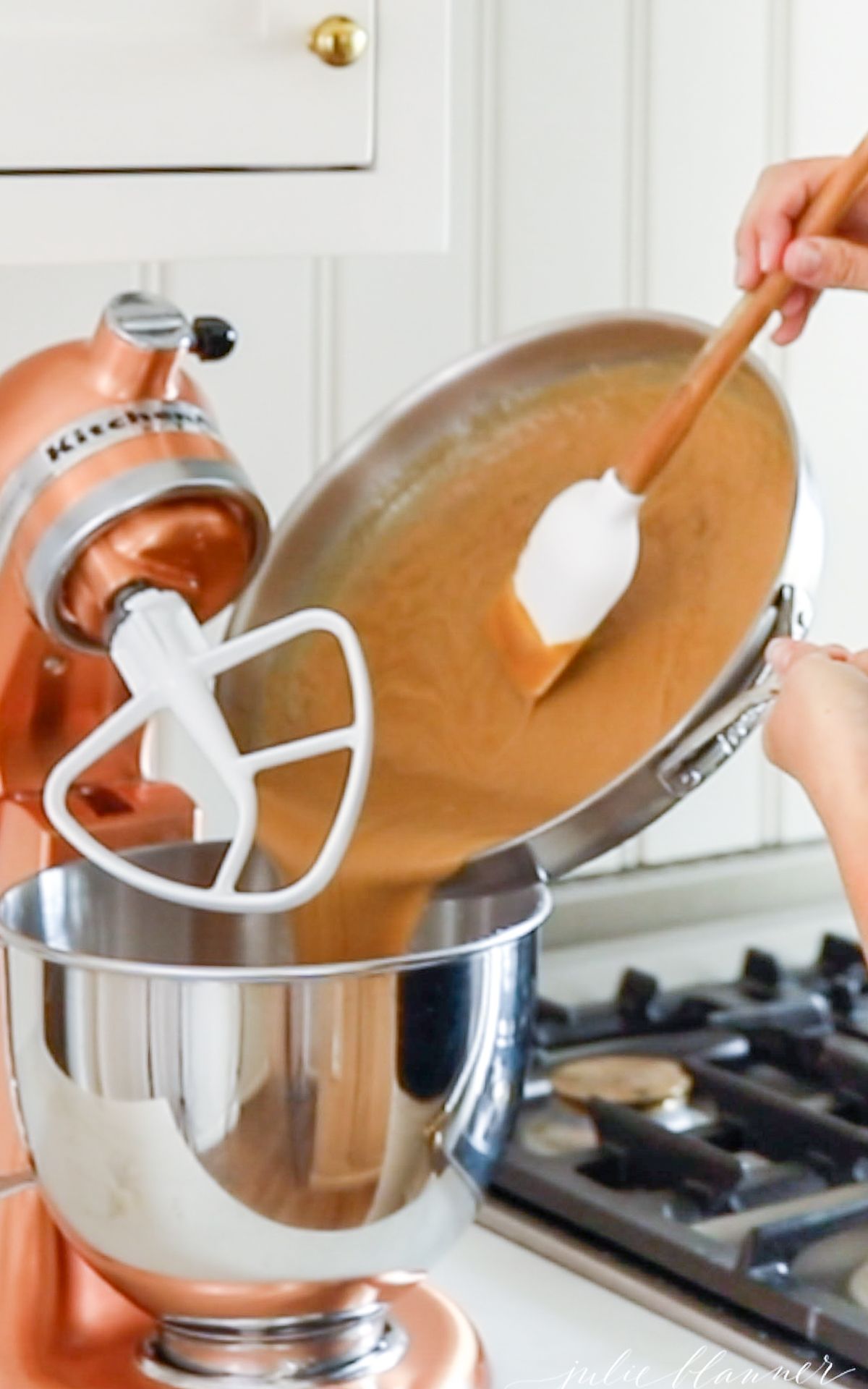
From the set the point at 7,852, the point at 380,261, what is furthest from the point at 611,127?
the point at 7,852

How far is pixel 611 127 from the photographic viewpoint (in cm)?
139

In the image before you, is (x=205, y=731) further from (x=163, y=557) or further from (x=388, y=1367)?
(x=388, y=1367)

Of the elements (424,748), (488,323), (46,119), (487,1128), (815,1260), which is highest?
(46,119)

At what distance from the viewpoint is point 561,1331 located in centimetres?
→ 94

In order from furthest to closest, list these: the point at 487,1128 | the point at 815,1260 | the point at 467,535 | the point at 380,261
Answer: the point at 380,261
the point at 467,535
the point at 815,1260
the point at 487,1128

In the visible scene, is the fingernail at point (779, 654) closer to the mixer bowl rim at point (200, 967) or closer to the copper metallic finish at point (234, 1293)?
the mixer bowl rim at point (200, 967)

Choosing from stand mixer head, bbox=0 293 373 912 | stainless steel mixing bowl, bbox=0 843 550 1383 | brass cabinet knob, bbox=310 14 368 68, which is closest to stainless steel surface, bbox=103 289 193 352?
stand mixer head, bbox=0 293 373 912

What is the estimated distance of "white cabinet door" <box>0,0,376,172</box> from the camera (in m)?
0.74

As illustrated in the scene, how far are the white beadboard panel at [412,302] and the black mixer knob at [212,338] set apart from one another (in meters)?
0.40

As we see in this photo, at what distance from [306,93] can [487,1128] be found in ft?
1.34

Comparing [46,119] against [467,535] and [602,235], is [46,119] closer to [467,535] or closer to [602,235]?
[467,535]

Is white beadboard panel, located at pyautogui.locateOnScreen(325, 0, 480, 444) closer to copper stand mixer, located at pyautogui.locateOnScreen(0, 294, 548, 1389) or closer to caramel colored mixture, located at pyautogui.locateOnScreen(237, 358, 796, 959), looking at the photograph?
caramel colored mixture, located at pyautogui.locateOnScreen(237, 358, 796, 959)

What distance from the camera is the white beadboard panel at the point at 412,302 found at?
4.30 feet

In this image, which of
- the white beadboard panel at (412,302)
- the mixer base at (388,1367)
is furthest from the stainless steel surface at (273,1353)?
the white beadboard panel at (412,302)
